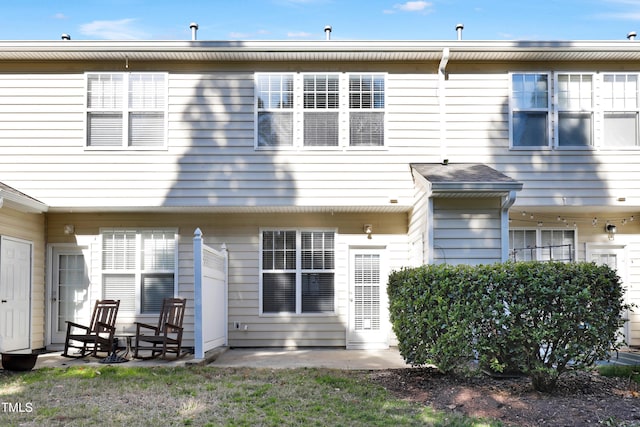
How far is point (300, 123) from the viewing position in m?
10.4

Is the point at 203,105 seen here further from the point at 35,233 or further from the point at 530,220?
the point at 530,220

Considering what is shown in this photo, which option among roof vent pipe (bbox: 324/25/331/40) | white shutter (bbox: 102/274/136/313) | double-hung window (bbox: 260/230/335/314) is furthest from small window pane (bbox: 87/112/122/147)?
roof vent pipe (bbox: 324/25/331/40)

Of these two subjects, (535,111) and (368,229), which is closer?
(535,111)

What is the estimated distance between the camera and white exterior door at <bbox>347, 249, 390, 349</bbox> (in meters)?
10.8

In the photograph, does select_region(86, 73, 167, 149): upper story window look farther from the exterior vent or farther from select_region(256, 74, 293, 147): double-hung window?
the exterior vent

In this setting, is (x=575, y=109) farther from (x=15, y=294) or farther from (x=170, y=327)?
(x=15, y=294)

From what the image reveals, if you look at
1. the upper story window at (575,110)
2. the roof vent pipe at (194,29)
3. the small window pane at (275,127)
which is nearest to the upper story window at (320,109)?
the small window pane at (275,127)

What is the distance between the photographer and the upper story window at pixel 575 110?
33.7 ft

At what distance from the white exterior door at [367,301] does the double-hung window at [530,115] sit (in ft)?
9.95

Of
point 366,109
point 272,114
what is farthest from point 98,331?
point 366,109

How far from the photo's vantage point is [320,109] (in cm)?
1042

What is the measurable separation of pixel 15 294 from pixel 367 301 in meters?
5.65

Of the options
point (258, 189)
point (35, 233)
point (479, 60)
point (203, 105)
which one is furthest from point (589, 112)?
point (35, 233)

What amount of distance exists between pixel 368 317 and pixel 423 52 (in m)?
4.50
